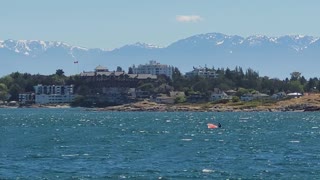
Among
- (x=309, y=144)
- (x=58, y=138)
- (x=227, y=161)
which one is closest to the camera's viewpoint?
(x=227, y=161)

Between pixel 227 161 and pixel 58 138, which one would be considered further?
pixel 58 138

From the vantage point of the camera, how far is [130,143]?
3565 inches

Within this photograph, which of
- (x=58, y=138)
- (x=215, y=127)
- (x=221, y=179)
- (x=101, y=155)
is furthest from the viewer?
(x=215, y=127)

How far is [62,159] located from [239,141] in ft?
94.2

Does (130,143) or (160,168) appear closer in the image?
(160,168)

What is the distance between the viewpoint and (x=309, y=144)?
88375mm

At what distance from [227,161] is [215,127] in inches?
A: 2434

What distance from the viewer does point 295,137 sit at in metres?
102

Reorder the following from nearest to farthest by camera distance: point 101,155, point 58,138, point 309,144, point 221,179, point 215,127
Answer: point 221,179, point 101,155, point 309,144, point 58,138, point 215,127

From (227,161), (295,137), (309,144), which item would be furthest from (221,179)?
(295,137)

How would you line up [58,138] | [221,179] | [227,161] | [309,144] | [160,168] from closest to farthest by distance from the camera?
[221,179] → [160,168] → [227,161] → [309,144] → [58,138]

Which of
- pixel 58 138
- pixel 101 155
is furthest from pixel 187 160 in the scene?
pixel 58 138

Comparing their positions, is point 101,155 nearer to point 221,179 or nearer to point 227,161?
point 227,161

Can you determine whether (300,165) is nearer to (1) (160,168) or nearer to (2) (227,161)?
(2) (227,161)
